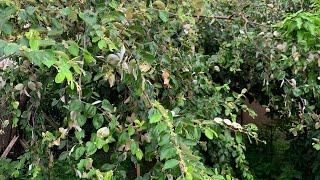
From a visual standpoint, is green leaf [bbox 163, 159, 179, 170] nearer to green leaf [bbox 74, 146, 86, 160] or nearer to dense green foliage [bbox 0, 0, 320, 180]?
dense green foliage [bbox 0, 0, 320, 180]

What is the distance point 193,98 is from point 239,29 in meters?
0.68

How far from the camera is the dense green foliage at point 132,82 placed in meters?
1.53

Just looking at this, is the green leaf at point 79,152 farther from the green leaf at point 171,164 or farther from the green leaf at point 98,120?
the green leaf at point 171,164

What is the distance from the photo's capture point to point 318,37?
8.70ft

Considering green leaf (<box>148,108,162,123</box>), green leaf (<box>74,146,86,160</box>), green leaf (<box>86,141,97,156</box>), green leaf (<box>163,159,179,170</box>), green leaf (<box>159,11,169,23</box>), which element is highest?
green leaf (<box>159,11,169,23</box>)

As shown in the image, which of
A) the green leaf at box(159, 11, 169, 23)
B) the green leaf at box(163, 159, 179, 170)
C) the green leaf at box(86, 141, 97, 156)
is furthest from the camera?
the green leaf at box(159, 11, 169, 23)

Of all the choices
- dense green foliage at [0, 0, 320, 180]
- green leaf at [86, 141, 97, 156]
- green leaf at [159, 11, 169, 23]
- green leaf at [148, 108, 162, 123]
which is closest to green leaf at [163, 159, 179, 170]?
dense green foliage at [0, 0, 320, 180]

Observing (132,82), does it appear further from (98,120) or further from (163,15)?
(163,15)

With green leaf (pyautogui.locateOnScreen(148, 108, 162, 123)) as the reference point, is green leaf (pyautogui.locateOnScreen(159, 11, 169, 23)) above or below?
above

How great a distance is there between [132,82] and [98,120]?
6.3 inches

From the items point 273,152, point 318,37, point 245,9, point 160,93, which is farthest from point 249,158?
point 160,93

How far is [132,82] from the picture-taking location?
1599 mm

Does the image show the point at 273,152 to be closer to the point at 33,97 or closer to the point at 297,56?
the point at 297,56

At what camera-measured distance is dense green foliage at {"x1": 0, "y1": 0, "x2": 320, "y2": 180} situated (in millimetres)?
1527
